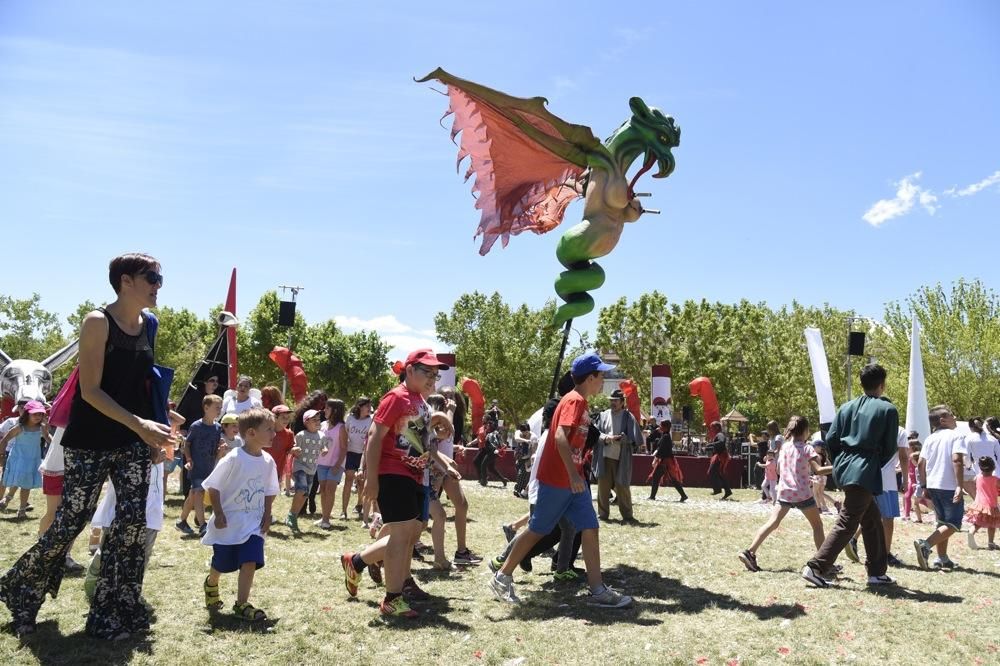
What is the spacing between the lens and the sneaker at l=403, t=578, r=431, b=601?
5441 mm

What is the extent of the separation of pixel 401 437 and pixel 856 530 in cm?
401

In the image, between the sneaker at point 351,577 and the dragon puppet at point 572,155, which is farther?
the dragon puppet at point 572,155

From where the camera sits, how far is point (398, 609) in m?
4.89

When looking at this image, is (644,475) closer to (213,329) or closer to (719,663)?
(719,663)

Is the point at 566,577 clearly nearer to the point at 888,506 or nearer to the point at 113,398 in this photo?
the point at 888,506

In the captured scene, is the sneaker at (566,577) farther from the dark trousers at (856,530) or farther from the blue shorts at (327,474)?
the blue shorts at (327,474)

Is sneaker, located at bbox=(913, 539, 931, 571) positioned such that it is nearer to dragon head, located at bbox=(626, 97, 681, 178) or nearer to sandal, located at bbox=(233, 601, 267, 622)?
dragon head, located at bbox=(626, 97, 681, 178)

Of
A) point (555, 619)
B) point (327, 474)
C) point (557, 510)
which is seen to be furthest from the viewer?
point (327, 474)

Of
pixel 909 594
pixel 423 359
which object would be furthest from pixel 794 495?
pixel 423 359

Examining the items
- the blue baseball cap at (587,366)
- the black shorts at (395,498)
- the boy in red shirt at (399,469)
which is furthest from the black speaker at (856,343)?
the black shorts at (395,498)

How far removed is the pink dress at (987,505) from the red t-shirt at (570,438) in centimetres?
637

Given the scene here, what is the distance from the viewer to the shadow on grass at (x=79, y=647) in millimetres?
3771

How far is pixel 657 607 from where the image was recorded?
548cm

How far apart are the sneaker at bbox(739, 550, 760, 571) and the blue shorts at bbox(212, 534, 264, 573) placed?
15.2 feet
